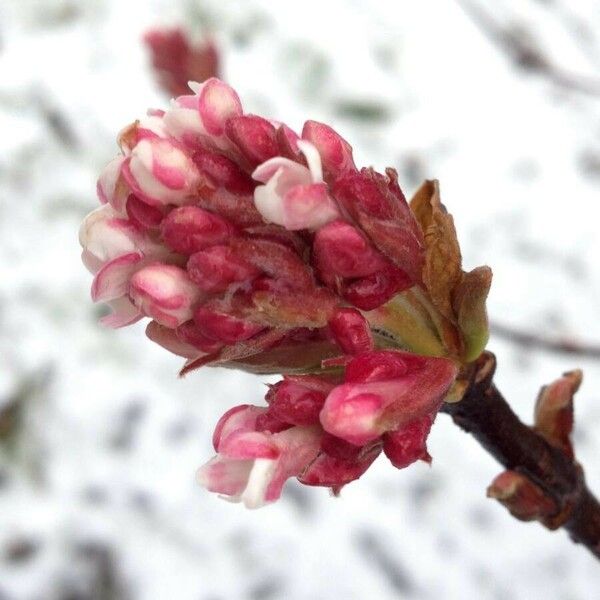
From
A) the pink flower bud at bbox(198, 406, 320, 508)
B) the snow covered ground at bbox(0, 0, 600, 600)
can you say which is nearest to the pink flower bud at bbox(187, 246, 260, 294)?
the pink flower bud at bbox(198, 406, 320, 508)

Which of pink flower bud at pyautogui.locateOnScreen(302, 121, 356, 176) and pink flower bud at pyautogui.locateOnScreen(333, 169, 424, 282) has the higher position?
pink flower bud at pyautogui.locateOnScreen(302, 121, 356, 176)

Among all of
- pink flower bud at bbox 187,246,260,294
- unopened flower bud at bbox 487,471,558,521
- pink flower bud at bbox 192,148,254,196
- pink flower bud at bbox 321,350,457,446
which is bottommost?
unopened flower bud at bbox 487,471,558,521

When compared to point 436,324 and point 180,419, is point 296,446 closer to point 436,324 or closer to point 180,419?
point 436,324

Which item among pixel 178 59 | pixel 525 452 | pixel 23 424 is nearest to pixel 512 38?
pixel 178 59

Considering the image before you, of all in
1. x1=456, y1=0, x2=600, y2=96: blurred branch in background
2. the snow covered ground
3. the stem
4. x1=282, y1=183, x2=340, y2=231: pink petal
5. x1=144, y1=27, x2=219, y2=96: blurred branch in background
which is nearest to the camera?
x1=282, y1=183, x2=340, y2=231: pink petal

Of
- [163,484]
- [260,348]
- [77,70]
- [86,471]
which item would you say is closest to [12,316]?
[86,471]

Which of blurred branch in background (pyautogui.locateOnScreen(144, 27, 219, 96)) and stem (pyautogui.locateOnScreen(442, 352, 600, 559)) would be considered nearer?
stem (pyautogui.locateOnScreen(442, 352, 600, 559))

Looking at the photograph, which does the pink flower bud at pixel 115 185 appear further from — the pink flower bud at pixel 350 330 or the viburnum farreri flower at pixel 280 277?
the pink flower bud at pixel 350 330

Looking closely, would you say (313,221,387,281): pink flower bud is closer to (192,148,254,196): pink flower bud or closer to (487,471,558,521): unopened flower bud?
(192,148,254,196): pink flower bud
